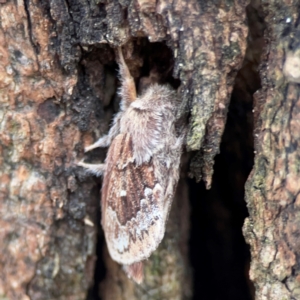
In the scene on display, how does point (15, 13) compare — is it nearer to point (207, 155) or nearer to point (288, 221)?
point (207, 155)

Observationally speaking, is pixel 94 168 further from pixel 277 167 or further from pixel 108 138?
pixel 277 167

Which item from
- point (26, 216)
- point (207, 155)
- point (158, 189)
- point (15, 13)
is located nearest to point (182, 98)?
point (207, 155)

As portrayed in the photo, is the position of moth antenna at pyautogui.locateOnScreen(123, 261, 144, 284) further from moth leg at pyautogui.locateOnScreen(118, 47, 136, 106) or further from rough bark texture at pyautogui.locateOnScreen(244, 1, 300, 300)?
moth leg at pyautogui.locateOnScreen(118, 47, 136, 106)

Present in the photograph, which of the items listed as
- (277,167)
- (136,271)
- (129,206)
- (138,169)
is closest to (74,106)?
(138,169)

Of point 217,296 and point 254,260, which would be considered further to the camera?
point 217,296

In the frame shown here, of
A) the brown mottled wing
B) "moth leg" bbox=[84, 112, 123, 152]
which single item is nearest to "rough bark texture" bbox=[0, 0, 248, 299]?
"moth leg" bbox=[84, 112, 123, 152]

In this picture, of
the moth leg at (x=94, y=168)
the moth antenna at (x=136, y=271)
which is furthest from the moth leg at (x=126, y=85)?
the moth antenna at (x=136, y=271)
